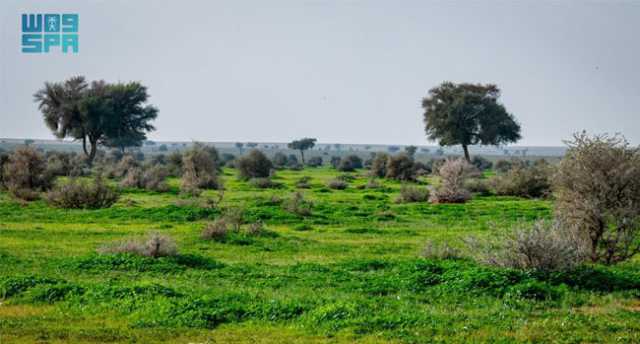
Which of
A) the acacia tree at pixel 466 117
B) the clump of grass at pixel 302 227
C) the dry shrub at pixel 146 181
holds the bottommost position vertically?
the clump of grass at pixel 302 227

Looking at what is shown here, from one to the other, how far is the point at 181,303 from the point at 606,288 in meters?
8.07

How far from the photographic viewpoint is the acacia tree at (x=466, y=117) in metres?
73.9

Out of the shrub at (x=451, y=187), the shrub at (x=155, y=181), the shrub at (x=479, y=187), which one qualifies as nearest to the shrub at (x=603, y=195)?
the shrub at (x=451, y=187)

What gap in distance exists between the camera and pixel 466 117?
2913 inches

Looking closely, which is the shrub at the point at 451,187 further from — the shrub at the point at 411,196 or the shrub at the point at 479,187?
the shrub at the point at 479,187

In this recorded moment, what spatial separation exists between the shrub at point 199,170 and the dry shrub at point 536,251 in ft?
93.2

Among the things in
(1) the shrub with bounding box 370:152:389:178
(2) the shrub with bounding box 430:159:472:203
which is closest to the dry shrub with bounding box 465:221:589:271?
(2) the shrub with bounding box 430:159:472:203

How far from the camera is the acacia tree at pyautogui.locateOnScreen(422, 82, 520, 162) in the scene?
73875mm

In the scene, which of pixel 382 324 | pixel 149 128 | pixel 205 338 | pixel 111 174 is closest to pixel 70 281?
pixel 205 338

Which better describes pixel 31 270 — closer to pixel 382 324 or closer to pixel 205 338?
pixel 205 338

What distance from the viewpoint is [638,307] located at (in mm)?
13180

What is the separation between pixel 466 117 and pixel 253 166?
24.0 meters

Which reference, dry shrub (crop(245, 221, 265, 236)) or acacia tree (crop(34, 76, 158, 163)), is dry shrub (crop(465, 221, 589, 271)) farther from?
acacia tree (crop(34, 76, 158, 163))

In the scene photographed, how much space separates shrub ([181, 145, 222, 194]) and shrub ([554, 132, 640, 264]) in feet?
89.6
